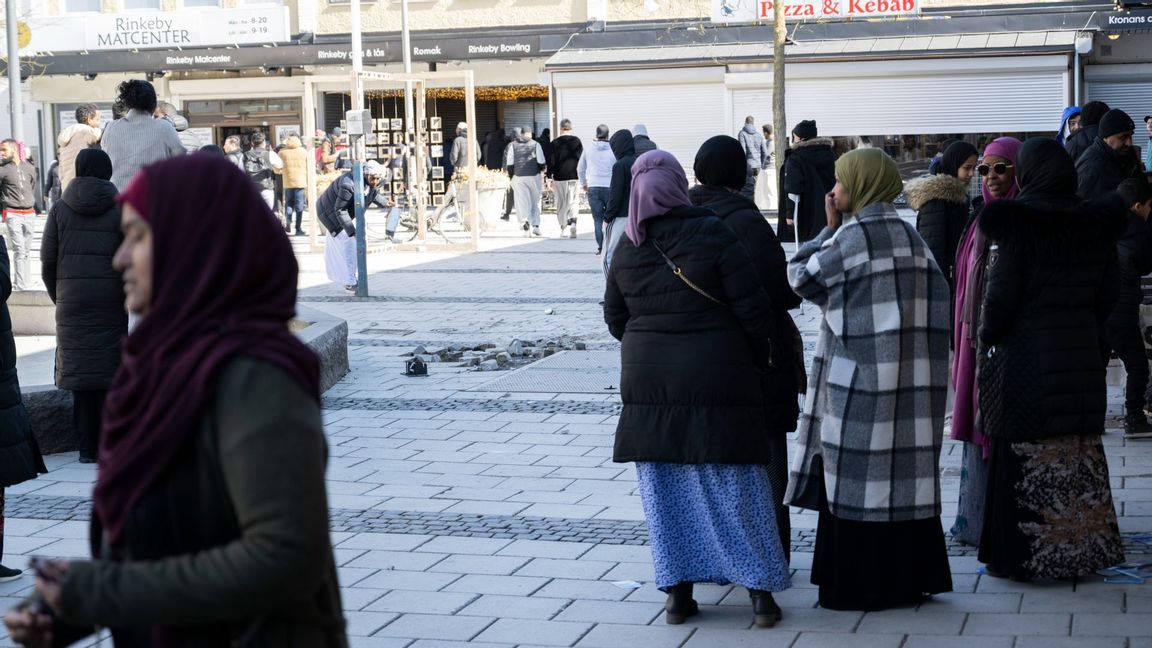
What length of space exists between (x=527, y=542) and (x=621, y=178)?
696 centimetres

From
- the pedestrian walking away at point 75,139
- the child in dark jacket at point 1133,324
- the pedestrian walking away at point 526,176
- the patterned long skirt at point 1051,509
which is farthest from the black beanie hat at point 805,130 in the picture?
the pedestrian walking away at point 526,176

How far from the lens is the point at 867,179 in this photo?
555cm

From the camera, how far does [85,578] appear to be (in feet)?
7.69

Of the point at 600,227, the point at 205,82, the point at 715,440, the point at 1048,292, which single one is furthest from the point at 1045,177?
the point at 205,82

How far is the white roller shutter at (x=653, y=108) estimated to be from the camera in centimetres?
3253

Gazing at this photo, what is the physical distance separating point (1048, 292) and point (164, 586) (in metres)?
4.28

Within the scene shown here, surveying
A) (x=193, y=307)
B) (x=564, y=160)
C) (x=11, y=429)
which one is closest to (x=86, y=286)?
(x=11, y=429)

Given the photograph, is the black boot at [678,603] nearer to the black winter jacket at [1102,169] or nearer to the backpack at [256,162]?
the black winter jacket at [1102,169]

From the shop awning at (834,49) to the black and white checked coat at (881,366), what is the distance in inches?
1004

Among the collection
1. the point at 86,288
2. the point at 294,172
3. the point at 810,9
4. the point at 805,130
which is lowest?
the point at 86,288

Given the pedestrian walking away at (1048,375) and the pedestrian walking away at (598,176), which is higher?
the pedestrian walking away at (598,176)

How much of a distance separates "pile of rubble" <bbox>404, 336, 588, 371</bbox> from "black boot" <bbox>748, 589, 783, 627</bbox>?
6557 millimetres

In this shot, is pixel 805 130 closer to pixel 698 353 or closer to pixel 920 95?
pixel 698 353

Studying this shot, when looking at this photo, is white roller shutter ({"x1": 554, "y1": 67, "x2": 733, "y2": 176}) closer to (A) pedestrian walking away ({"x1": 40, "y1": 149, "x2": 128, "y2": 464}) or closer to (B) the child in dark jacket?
(B) the child in dark jacket
